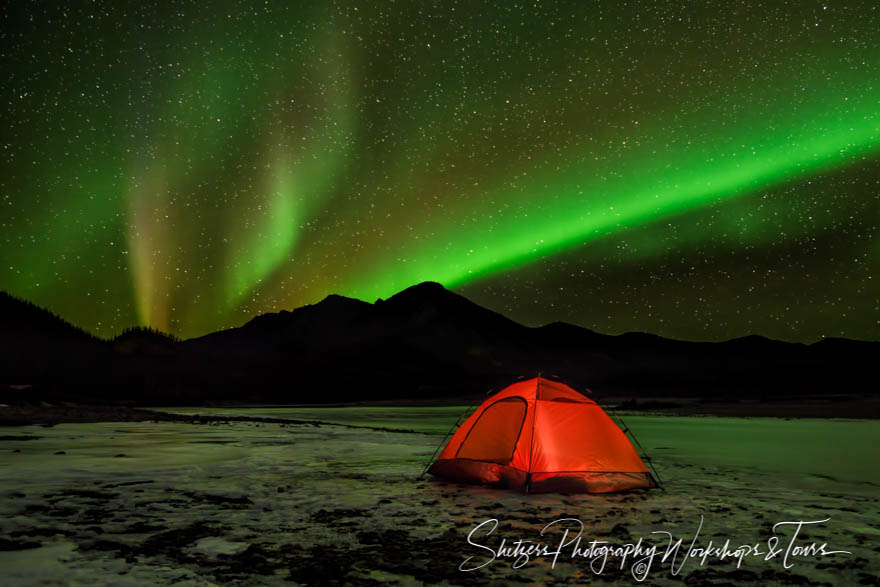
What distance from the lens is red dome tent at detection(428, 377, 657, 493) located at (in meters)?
12.0

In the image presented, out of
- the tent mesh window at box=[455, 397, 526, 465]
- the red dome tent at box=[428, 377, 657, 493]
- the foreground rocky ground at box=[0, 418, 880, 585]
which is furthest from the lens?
the tent mesh window at box=[455, 397, 526, 465]

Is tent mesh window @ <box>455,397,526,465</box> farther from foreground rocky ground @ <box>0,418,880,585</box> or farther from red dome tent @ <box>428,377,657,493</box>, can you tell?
foreground rocky ground @ <box>0,418,880,585</box>

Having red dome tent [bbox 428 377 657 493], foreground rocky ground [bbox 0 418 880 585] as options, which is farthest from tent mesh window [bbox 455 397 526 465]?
foreground rocky ground [bbox 0 418 880 585]

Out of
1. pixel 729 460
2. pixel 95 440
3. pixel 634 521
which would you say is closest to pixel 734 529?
pixel 634 521

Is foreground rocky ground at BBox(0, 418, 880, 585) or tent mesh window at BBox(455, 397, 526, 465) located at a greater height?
tent mesh window at BBox(455, 397, 526, 465)

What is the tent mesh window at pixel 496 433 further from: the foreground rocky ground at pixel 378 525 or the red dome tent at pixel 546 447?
the foreground rocky ground at pixel 378 525

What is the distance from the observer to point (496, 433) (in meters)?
12.8

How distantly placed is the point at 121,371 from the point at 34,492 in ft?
577

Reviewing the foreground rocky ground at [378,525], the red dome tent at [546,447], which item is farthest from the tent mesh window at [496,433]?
the foreground rocky ground at [378,525]

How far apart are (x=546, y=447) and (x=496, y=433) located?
1096mm

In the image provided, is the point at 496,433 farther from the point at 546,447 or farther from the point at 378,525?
the point at 378,525

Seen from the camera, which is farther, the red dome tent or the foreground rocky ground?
the red dome tent

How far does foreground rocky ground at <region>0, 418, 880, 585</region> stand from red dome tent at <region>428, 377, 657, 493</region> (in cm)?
47

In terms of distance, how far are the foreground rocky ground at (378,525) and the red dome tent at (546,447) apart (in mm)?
472
